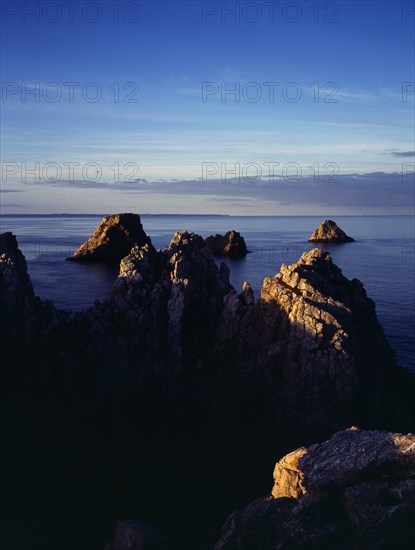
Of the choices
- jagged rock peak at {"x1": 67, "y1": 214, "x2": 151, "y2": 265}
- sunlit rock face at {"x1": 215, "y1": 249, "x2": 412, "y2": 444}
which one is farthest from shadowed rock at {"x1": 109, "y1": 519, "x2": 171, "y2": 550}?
jagged rock peak at {"x1": 67, "y1": 214, "x2": 151, "y2": 265}

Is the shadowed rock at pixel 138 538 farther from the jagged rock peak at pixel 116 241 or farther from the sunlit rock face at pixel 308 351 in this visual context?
the jagged rock peak at pixel 116 241

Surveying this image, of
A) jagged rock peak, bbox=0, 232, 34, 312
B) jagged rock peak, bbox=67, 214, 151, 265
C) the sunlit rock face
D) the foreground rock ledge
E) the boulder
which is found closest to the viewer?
the foreground rock ledge

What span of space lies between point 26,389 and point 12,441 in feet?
14.3

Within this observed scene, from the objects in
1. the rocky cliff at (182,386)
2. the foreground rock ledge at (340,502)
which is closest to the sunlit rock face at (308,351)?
the rocky cliff at (182,386)

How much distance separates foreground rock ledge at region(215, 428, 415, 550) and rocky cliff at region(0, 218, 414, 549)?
13.5 m

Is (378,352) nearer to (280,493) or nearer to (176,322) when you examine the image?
(176,322)

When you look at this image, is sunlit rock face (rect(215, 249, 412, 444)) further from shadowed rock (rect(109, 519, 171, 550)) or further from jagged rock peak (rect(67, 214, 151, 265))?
jagged rock peak (rect(67, 214, 151, 265))

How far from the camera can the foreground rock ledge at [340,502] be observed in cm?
1612

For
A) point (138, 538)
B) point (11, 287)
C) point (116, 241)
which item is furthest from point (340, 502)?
point (116, 241)

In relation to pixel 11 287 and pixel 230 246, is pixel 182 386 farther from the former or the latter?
pixel 230 246

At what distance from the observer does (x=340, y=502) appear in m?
17.8

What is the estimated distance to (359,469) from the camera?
714 inches

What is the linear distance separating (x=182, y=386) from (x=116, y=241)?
112 m

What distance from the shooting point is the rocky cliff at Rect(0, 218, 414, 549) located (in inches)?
1395
